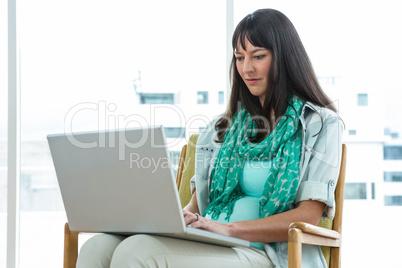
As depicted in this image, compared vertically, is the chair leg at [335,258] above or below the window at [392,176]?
below

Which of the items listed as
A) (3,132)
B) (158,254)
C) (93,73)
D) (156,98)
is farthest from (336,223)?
(3,132)

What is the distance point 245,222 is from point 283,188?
16 centimetres

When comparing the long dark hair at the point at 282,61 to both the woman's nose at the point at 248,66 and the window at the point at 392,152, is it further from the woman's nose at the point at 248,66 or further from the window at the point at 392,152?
the window at the point at 392,152

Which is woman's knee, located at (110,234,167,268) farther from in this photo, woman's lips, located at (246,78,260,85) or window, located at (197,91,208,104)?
window, located at (197,91,208,104)

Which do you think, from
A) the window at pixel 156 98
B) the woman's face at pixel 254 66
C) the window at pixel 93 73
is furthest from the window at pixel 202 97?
the woman's face at pixel 254 66

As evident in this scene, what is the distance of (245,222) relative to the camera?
143 centimetres

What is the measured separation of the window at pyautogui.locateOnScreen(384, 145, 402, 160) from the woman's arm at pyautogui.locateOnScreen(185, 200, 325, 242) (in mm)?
1031

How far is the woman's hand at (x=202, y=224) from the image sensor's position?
126cm

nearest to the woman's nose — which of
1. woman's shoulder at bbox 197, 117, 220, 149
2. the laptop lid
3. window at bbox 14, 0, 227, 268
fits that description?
woman's shoulder at bbox 197, 117, 220, 149

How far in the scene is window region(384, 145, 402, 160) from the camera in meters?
2.39

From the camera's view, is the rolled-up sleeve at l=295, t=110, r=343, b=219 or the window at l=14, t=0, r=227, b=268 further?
the window at l=14, t=0, r=227, b=268

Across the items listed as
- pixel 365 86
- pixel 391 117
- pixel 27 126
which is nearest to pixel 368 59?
pixel 365 86

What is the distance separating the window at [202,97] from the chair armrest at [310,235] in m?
1.22

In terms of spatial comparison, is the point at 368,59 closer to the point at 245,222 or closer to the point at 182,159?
the point at 182,159
